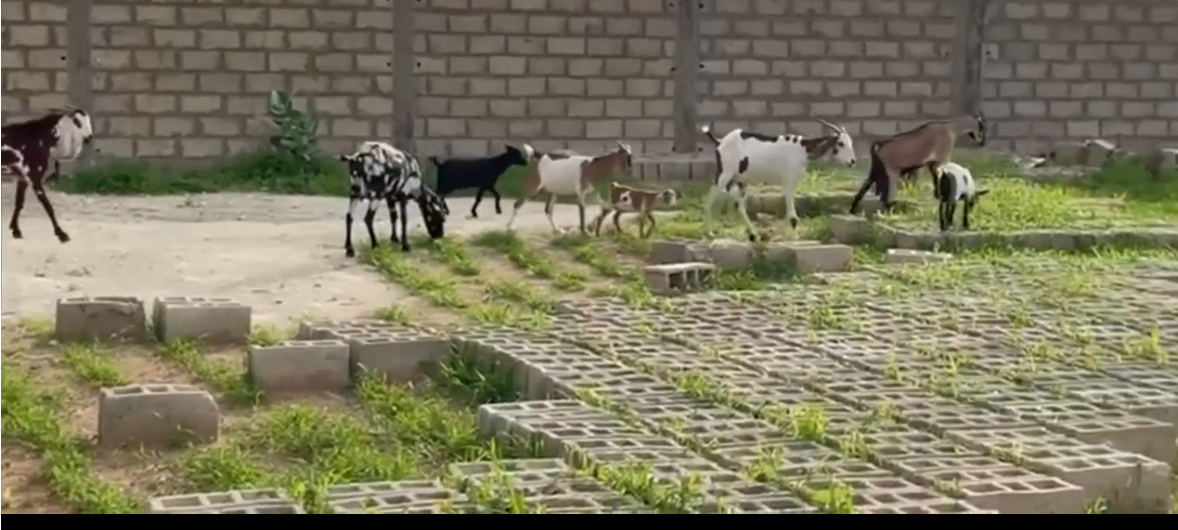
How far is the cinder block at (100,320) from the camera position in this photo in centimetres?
730

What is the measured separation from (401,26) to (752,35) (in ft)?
10.9

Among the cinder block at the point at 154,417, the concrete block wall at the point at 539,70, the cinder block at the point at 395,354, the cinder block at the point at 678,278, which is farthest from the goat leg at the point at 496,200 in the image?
the cinder block at the point at 154,417

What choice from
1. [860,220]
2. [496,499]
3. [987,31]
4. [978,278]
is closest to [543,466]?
[496,499]

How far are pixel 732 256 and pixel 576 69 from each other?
23.2 ft

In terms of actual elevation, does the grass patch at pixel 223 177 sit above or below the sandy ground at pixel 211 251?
above

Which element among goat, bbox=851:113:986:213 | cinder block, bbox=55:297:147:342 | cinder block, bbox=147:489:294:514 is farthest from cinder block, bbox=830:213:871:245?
cinder block, bbox=147:489:294:514

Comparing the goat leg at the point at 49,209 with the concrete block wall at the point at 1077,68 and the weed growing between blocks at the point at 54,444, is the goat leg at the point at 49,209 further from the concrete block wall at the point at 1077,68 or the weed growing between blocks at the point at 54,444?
the concrete block wall at the point at 1077,68

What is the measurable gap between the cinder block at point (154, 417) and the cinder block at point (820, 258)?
443 cm

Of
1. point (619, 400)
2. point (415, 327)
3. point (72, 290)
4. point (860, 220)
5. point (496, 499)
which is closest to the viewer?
point (496, 499)

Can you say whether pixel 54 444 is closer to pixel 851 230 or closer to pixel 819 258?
pixel 819 258

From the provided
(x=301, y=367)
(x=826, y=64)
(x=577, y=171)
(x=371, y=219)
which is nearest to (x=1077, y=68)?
(x=826, y=64)

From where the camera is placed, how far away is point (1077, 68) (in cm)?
1788

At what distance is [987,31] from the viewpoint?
693 inches
